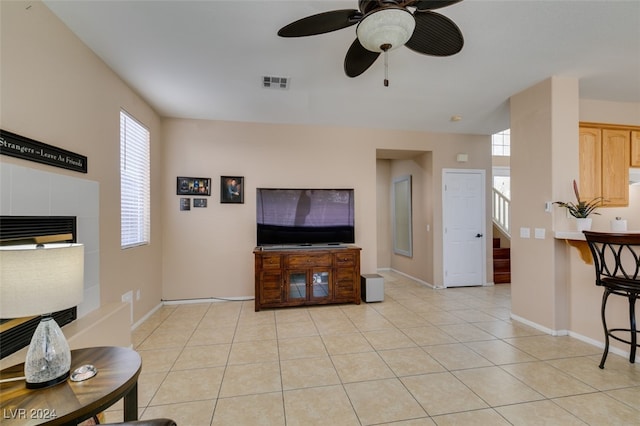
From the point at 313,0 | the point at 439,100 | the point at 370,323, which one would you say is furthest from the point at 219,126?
the point at 370,323

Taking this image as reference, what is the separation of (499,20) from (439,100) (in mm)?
1534

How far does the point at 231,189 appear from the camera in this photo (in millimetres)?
4410

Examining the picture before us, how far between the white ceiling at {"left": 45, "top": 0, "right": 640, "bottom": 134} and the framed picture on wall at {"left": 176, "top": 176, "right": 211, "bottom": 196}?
94 cm

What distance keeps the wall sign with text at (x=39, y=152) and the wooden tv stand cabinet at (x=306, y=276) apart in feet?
7.09

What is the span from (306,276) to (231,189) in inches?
68.5

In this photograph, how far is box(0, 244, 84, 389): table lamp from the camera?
1079 mm

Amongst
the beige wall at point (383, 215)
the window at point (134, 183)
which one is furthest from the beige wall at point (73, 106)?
the beige wall at point (383, 215)

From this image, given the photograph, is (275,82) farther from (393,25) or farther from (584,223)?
(584,223)

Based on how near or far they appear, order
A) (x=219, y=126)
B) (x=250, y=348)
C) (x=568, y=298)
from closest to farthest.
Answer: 1. (x=250, y=348)
2. (x=568, y=298)
3. (x=219, y=126)

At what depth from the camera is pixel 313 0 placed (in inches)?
77.3

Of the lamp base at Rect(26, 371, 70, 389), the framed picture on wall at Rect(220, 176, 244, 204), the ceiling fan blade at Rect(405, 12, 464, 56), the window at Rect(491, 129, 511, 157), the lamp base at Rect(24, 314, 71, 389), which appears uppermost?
the window at Rect(491, 129, 511, 157)

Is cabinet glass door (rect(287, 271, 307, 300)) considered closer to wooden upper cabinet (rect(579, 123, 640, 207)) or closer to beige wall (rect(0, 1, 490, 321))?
beige wall (rect(0, 1, 490, 321))

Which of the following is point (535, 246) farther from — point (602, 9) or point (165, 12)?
point (165, 12)

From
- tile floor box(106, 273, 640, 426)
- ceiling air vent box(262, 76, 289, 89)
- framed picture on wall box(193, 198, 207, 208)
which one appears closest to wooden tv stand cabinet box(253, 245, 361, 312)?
tile floor box(106, 273, 640, 426)
